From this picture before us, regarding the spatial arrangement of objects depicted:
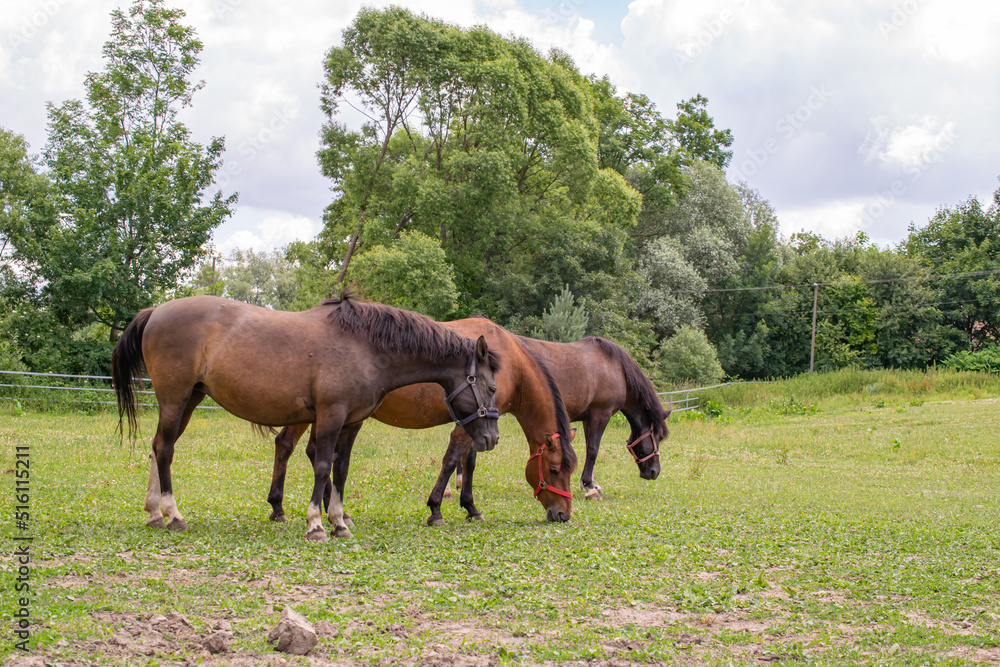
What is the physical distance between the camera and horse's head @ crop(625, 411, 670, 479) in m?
11.2

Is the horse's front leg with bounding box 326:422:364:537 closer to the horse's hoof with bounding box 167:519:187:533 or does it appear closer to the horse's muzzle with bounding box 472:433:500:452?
the horse's muzzle with bounding box 472:433:500:452

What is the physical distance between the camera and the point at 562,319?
98.8 ft

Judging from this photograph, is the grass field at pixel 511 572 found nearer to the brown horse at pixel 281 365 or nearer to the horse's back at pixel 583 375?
the brown horse at pixel 281 365

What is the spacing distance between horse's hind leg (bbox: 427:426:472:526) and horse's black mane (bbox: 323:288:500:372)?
107cm

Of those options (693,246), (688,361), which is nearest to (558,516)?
(688,361)

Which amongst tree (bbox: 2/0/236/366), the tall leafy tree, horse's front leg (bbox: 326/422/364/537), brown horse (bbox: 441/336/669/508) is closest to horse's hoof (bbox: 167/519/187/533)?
horse's front leg (bbox: 326/422/364/537)

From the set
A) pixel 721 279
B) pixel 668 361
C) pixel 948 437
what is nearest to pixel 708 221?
pixel 721 279

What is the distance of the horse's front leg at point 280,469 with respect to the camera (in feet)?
25.8

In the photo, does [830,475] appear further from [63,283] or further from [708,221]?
[708,221]

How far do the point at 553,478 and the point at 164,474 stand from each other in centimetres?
376

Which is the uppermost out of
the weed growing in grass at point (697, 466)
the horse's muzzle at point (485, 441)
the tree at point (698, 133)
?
the tree at point (698, 133)

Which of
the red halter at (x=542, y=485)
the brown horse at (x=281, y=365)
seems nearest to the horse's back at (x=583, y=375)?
the red halter at (x=542, y=485)

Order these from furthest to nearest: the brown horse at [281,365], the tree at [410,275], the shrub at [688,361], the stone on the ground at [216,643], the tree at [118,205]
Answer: the shrub at [688,361], the tree at [410,275], the tree at [118,205], the brown horse at [281,365], the stone on the ground at [216,643]

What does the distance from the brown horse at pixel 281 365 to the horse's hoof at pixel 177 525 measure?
0.01m
